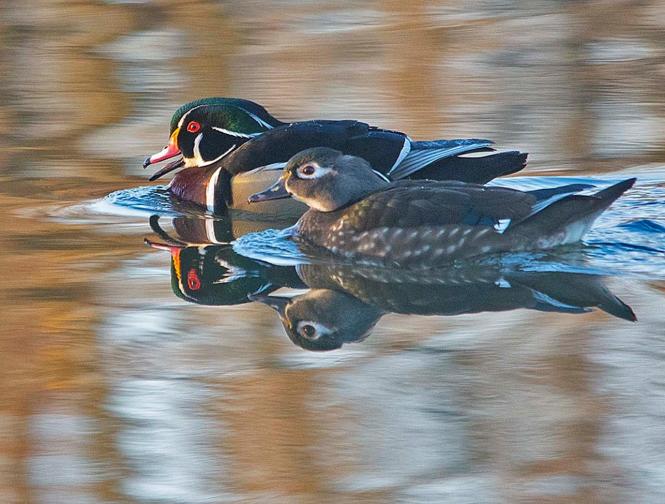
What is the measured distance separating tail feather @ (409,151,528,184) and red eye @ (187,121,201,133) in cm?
159

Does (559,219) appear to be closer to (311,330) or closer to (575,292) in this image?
(575,292)

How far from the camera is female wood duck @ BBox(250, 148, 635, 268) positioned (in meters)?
7.19

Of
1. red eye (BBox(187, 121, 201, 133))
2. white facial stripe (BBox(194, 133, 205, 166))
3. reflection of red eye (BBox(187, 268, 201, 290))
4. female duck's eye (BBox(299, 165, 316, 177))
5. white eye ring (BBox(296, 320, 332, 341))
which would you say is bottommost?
white facial stripe (BBox(194, 133, 205, 166))

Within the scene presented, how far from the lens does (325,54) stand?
1353 cm

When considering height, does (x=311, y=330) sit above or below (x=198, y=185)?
above

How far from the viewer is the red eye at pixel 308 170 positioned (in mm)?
7801

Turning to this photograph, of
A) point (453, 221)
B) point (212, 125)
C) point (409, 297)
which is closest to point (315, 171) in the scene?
point (453, 221)

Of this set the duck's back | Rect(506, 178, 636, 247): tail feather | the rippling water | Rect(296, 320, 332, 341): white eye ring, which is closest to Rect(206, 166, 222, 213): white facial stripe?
the rippling water

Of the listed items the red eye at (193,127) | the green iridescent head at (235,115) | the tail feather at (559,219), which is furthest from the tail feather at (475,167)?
the red eye at (193,127)

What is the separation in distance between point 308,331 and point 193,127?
11.7 ft

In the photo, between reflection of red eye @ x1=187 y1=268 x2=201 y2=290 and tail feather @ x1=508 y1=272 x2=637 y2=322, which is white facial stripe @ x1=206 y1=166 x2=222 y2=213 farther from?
tail feather @ x1=508 y1=272 x2=637 y2=322

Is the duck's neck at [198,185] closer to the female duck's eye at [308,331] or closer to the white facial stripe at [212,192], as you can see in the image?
the white facial stripe at [212,192]

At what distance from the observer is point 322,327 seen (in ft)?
20.4

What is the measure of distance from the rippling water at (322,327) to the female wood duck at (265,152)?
8.6 inches
